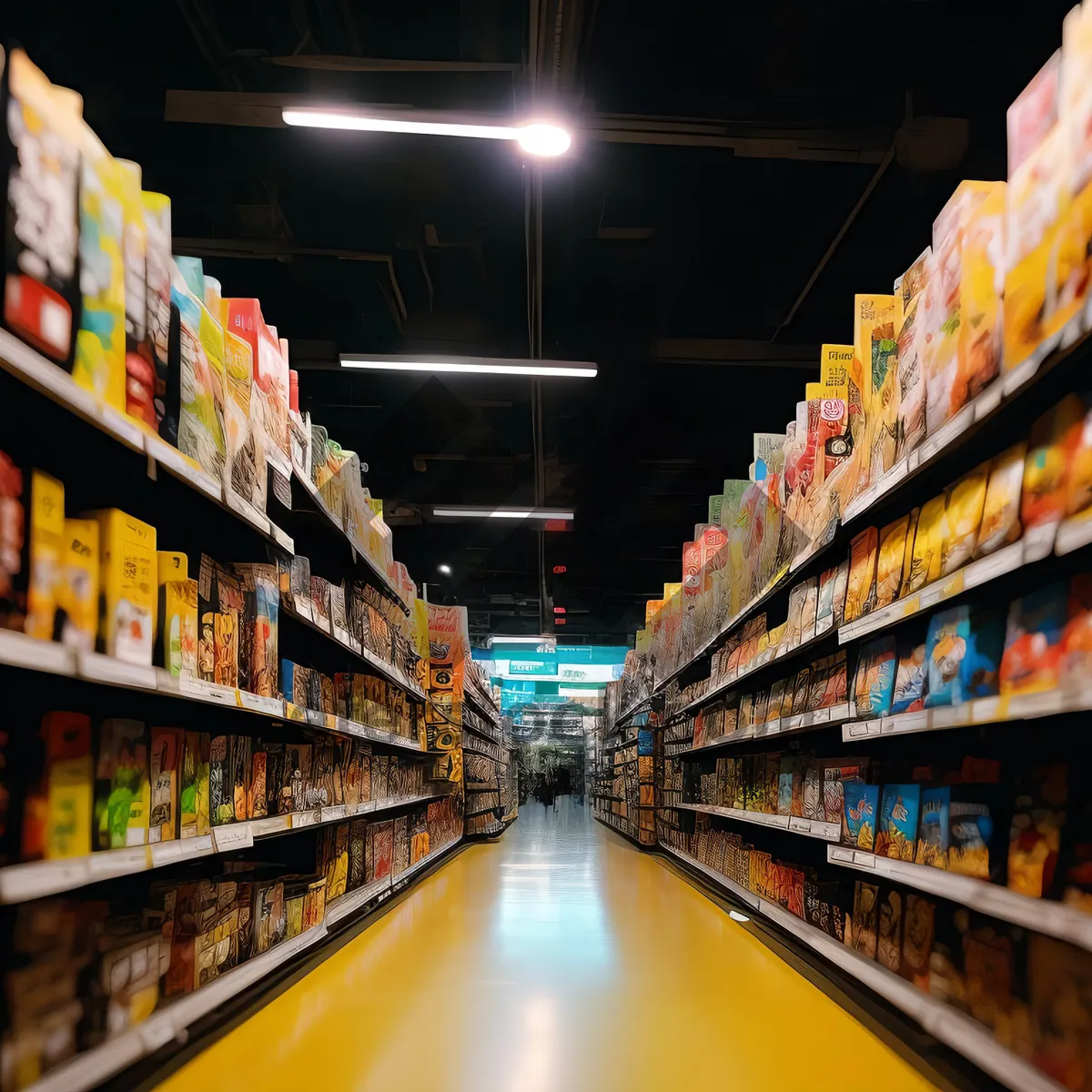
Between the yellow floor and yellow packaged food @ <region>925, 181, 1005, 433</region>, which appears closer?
yellow packaged food @ <region>925, 181, 1005, 433</region>

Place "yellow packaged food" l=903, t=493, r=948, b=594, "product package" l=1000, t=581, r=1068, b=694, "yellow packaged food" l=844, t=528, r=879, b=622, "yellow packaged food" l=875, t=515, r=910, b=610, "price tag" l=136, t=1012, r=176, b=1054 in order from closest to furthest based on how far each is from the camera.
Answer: "product package" l=1000, t=581, r=1068, b=694
"price tag" l=136, t=1012, r=176, b=1054
"yellow packaged food" l=903, t=493, r=948, b=594
"yellow packaged food" l=875, t=515, r=910, b=610
"yellow packaged food" l=844, t=528, r=879, b=622

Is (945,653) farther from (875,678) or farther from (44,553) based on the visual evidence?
(44,553)

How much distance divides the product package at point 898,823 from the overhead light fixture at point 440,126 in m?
3.65

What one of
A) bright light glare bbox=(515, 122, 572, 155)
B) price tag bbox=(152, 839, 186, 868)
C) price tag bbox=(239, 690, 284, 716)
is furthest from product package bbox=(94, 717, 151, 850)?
bright light glare bbox=(515, 122, 572, 155)

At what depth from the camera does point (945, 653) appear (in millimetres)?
2361

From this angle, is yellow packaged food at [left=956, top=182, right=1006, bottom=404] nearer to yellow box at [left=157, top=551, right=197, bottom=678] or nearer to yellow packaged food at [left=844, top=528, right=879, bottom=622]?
yellow packaged food at [left=844, top=528, right=879, bottom=622]

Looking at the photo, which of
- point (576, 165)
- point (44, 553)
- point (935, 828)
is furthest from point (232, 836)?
point (576, 165)

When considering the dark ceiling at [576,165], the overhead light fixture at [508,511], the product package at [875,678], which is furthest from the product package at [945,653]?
the overhead light fixture at [508,511]

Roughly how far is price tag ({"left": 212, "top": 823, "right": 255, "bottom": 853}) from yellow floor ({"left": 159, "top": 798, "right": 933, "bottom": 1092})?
565 millimetres

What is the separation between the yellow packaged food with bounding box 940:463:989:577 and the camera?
7.25 ft

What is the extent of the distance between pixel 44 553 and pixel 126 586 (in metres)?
0.29

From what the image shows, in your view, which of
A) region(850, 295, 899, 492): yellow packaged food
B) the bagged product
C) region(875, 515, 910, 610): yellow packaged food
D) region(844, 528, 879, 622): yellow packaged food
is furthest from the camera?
region(844, 528, 879, 622): yellow packaged food

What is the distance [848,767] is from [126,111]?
505 cm

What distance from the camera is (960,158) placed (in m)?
5.01
